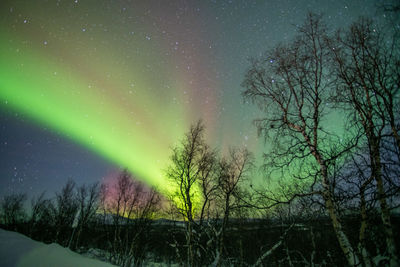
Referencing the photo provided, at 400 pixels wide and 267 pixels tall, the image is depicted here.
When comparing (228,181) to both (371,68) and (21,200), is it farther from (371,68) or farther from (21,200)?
(21,200)

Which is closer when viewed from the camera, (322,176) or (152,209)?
(322,176)

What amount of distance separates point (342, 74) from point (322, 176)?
3736 mm

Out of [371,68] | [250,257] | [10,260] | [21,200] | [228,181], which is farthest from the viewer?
[21,200]

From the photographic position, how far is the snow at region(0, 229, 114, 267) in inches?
137

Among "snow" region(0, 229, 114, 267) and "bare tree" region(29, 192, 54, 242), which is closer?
"snow" region(0, 229, 114, 267)

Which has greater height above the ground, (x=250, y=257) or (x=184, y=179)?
(x=184, y=179)

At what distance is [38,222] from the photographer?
181 feet

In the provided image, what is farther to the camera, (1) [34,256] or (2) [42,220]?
(2) [42,220]

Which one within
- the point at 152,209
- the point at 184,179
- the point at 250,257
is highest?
the point at 184,179

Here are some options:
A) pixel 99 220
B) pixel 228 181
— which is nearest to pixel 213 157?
pixel 228 181

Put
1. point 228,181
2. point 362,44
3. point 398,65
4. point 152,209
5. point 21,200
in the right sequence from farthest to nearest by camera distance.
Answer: point 21,200
point 152,209
point 228,181
point 362,44
point 398,65

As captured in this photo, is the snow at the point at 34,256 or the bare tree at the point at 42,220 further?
the bare tree at the point at 42,220

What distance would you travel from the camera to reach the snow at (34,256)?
347 centimetres

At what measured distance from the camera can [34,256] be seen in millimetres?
3709
